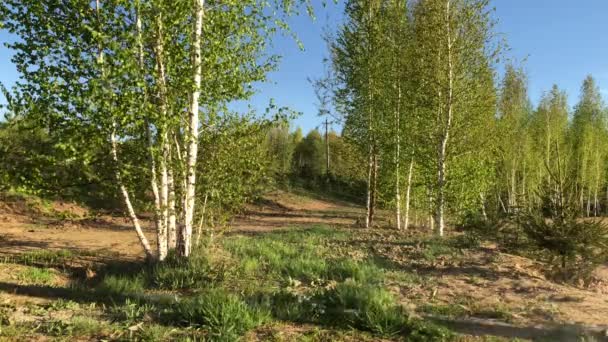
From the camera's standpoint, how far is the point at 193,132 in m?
8.23

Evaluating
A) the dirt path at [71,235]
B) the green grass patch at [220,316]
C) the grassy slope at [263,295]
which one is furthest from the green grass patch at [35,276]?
the green grass patch at [220,316]

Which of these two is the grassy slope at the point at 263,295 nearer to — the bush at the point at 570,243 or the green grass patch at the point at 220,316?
the green grass patch at the point at 220,316

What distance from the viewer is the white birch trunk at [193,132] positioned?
8.14m

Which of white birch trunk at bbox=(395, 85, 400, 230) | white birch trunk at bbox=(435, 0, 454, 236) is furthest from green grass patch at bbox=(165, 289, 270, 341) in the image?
white birch trunk at bbox=(395, 85, 400, 230)

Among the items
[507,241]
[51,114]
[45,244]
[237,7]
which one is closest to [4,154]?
[51,114]

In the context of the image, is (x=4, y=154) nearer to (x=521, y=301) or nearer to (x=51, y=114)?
(x=51, y=114)

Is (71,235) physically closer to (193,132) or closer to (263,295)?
(193,132)

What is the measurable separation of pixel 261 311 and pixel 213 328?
2.35ft

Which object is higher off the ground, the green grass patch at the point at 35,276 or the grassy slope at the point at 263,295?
the grassy slope at the point at 263,295

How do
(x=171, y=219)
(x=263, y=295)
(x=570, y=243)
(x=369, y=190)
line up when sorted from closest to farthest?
1. (x=263, y=295)
2. (x=171, y=219)
3. (x=570, y=243)
4. (x=369, y=190)

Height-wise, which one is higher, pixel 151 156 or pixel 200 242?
pixel 151 156

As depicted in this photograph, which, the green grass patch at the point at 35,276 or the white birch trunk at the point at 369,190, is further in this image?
the white birch trunk at the point at 369,190

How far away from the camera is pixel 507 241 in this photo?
12.0 meters

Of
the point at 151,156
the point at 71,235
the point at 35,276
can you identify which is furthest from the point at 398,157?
the point at 35,276
